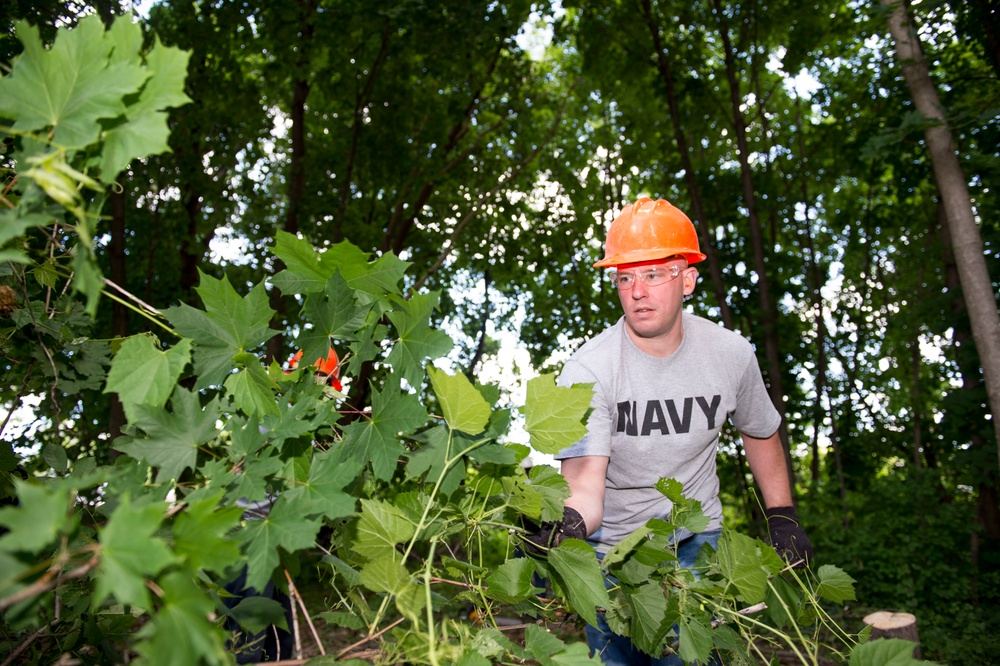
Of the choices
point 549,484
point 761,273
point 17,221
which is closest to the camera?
point 17,221

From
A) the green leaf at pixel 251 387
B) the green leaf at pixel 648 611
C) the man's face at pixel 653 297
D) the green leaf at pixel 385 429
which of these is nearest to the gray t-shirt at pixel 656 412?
the man's face at pixel 653 297

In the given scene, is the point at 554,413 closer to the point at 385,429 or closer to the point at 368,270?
the point at 385,429

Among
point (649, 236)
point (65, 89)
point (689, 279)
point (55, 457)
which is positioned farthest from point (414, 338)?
point (689, 279)

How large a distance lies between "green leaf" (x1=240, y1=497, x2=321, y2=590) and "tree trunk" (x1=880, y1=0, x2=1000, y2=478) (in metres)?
4.41

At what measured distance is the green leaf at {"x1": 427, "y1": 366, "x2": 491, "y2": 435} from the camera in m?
1.23

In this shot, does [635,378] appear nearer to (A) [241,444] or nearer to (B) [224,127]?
(A) [241,444]

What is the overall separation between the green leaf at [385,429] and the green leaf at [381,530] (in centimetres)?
8

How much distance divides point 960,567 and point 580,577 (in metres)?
8.66

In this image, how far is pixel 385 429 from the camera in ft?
4.16

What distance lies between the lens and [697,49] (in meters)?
10.7

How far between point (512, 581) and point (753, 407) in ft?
6.15

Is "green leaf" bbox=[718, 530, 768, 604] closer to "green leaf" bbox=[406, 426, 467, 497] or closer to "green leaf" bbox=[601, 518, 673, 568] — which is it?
"green leaf" bbox=[601, 518, 673, 568]

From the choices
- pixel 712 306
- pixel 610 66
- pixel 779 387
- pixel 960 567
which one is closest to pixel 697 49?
pixel 610 66

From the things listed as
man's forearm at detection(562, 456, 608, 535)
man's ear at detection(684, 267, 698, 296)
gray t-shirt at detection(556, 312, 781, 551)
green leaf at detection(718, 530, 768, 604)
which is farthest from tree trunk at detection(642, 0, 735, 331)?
green leaf at detection(718, 530, 768, 604)
